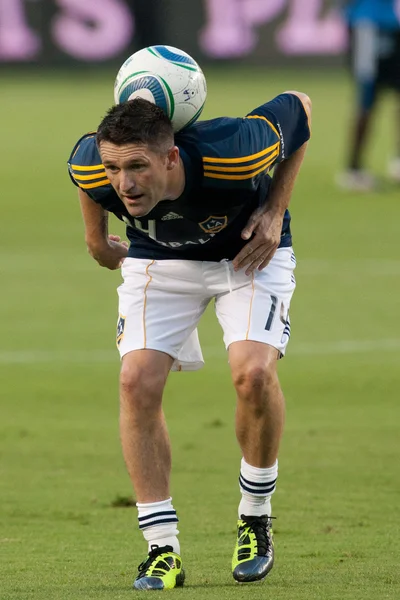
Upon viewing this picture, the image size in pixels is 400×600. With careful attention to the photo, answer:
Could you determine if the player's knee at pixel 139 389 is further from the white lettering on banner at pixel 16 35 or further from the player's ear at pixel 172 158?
the white lettering on banner at pixel 16 35

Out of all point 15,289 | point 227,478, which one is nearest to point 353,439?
point 227,478

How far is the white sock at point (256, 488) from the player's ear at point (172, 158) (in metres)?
1.39

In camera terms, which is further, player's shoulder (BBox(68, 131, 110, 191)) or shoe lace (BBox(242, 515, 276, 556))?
shoe lace (BBox(242, 515, 276, 556))

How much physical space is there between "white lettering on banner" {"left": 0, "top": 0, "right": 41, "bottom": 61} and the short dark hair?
29043 mm

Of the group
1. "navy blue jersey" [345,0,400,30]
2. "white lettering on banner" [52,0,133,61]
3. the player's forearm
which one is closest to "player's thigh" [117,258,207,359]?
the player's forearm

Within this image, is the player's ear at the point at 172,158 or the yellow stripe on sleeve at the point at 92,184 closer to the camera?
the player's ear at the point at 172,158

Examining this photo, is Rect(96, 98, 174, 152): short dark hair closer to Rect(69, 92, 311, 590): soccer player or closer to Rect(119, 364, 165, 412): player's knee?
Rect(69, 92, 311, 590): soccer player

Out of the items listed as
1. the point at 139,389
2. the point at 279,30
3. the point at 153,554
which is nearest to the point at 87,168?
the point at 139,389

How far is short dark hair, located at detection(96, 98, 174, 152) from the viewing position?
19.4ft

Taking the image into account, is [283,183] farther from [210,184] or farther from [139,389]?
[139,389]

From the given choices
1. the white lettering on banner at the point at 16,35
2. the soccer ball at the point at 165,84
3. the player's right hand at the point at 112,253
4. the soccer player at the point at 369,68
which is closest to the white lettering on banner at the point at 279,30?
the white lettering on banner at the point at 16,35

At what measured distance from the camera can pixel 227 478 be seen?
8.57m

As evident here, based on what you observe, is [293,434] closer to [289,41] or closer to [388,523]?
[388,523]

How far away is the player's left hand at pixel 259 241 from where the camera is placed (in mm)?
6562
